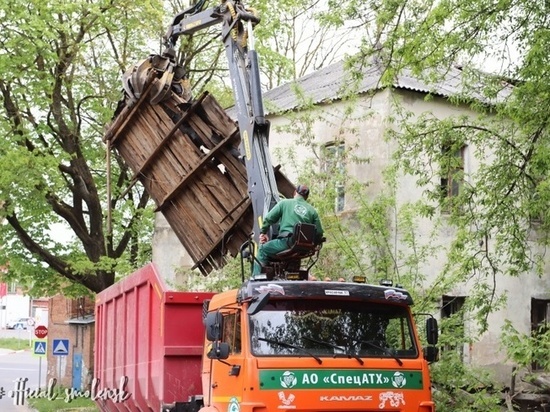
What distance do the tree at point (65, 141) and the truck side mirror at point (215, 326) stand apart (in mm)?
13598

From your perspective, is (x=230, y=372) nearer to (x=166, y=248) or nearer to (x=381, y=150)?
(x=381, y=150)

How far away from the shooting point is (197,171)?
13.0m

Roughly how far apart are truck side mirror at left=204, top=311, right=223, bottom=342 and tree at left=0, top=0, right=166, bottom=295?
1360 centimetres

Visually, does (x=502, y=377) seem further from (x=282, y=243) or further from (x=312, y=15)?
(x=282, y=243)

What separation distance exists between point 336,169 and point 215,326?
981cm

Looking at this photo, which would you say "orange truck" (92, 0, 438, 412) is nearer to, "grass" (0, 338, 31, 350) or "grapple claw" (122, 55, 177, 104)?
"grapple claw" (122, 55, 177, 104)

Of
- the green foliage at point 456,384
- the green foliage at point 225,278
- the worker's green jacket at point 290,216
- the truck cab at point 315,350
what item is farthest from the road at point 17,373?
the truck cab at point 315,350

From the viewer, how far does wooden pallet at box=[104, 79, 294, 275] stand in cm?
1275

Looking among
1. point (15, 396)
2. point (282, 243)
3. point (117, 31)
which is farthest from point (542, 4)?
point (15, 396)

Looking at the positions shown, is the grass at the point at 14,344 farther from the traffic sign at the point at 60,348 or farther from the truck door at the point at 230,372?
the truck door at the point at 230,372

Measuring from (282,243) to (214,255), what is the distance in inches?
135

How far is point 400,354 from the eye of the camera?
8891 mm

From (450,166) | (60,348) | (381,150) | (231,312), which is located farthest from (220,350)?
(60,348)

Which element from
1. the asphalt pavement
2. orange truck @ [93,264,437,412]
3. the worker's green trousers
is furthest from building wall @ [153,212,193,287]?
orange truck @ [93,264,437,412]
